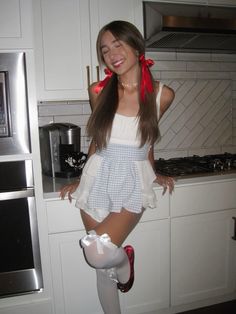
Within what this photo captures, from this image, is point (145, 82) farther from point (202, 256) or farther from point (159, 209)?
point (202, 256)

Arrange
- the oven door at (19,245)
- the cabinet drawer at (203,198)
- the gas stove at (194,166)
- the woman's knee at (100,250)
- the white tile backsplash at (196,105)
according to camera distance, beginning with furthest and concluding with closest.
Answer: the white tile backsplash at (196,105)
the gas stove at (194,166)
the cabinet drawer at (203,198)
the oven door at (19,245)
the woman's knee at (100,250)

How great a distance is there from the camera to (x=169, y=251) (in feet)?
5.38

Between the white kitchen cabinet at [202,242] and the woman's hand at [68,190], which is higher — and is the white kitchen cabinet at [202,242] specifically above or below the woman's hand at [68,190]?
below

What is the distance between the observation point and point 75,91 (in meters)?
1.70

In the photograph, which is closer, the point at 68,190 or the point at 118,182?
the point at 118,182

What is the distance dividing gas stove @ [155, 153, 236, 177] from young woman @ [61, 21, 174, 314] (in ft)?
1.43

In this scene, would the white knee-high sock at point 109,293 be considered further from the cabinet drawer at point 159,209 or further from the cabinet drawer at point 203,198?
the cabinet drawer at point 203,198

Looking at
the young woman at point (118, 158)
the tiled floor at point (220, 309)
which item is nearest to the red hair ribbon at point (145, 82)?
the young woman at point (118, 158)

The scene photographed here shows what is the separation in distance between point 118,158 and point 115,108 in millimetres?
232

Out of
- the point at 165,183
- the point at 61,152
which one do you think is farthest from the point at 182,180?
the point at 61,152

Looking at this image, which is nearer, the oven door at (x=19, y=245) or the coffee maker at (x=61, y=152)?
the oven door at (x=19, y=245)

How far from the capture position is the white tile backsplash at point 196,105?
82.4 inches

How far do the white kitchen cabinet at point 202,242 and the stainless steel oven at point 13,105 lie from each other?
869mm

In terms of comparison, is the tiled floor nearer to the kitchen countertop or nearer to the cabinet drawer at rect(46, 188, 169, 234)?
the kitchen countertop
